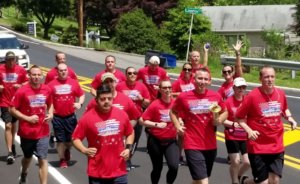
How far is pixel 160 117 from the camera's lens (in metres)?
8.59

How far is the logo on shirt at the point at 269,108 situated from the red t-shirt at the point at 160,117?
1606 mm

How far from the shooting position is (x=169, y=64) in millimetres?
30375


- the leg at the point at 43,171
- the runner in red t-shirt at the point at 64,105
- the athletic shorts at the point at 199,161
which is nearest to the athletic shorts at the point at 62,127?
the runner in red t-shirt at the point at 64,105

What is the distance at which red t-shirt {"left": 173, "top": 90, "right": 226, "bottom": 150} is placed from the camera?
7.46m

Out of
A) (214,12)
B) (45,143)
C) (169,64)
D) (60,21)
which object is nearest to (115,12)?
(214,12)

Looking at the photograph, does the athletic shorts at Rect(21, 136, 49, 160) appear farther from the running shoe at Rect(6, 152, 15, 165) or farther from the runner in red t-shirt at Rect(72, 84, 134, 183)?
the runner in red t-shirt at Rect(72, 84, 134, 183)

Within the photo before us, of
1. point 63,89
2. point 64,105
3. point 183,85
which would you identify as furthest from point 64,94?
point 183,85

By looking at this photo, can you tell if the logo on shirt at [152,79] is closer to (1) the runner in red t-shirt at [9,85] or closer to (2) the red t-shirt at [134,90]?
(2) the red t-shirt at [134,90]

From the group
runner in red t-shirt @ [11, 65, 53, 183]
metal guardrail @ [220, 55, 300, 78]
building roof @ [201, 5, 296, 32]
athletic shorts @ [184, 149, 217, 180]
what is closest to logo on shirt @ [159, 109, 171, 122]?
athletic shorts @ [184, 149, 217, 180]

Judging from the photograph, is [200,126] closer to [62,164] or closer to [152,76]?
[62,164]

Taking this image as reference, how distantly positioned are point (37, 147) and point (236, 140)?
3.12m

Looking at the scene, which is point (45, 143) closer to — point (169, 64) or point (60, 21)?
point (169, 64)

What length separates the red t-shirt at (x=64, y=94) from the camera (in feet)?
34.2

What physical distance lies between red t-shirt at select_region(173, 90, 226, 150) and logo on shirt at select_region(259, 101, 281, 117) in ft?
1.71
